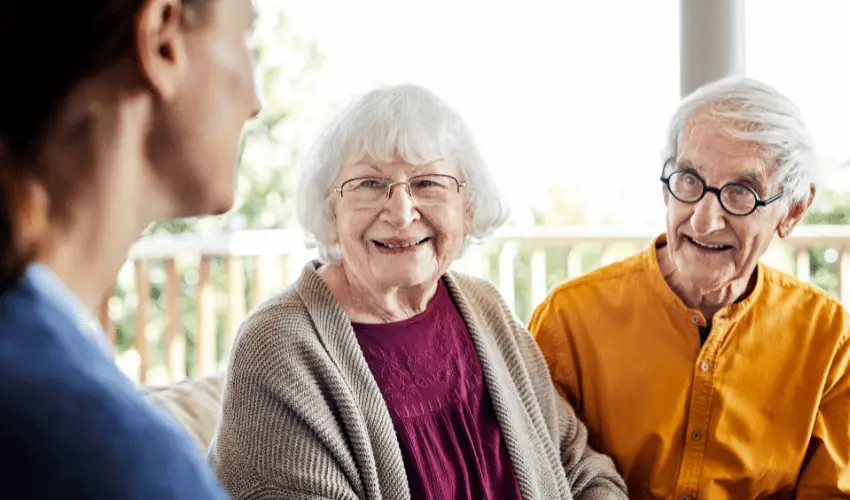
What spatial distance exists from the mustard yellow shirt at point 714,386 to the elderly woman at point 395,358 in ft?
0.32

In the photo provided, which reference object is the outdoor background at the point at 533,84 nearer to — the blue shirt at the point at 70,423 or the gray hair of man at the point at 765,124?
the gray hair of man at the point at 765,124

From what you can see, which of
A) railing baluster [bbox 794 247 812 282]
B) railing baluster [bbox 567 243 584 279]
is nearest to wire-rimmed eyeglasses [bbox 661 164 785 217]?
railing baluster [bbox 794 247 812 282]

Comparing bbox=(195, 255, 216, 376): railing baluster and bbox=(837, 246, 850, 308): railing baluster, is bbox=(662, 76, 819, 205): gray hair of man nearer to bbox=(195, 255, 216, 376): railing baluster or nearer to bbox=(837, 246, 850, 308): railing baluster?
bbox=(837, 246, 850, 308): railing baluster

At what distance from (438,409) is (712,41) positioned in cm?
172

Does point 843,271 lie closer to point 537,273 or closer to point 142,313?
point 537,273

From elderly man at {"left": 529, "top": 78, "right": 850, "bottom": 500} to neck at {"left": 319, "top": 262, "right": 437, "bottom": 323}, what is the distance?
0.36 metres

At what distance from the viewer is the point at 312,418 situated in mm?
1457

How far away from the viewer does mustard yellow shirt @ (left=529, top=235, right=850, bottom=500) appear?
1803 millimetres

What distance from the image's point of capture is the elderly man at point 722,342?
177cm

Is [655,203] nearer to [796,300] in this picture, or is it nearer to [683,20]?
[683,20]

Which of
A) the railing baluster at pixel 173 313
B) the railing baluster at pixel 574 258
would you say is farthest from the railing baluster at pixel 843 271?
the railing baluster at pixel 173 313

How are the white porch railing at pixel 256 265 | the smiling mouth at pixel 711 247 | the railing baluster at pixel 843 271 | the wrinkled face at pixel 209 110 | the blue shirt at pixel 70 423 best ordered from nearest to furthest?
the blue shirt at pixel 70 423 → the wrinkled face at pixel 209 110 → the smiling mouth at pixel 711 247 → the railing baluster at pixel 843 271 → the white porch railing at pixel 256 265

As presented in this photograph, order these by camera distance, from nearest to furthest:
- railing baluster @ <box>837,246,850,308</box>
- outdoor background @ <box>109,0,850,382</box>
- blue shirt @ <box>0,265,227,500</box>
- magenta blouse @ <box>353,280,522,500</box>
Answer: blue shirt @ <box>0,265,227,500</box> < magenta blouse @ <box>353,280,522,500</box> < railing baluster @ <box>837,246,850,308</box> < outdoor background @ <box>109,0,850,382</box>

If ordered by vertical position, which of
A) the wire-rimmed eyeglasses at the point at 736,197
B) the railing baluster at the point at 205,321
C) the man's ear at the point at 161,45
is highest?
the man's ear at the point at 161,45
